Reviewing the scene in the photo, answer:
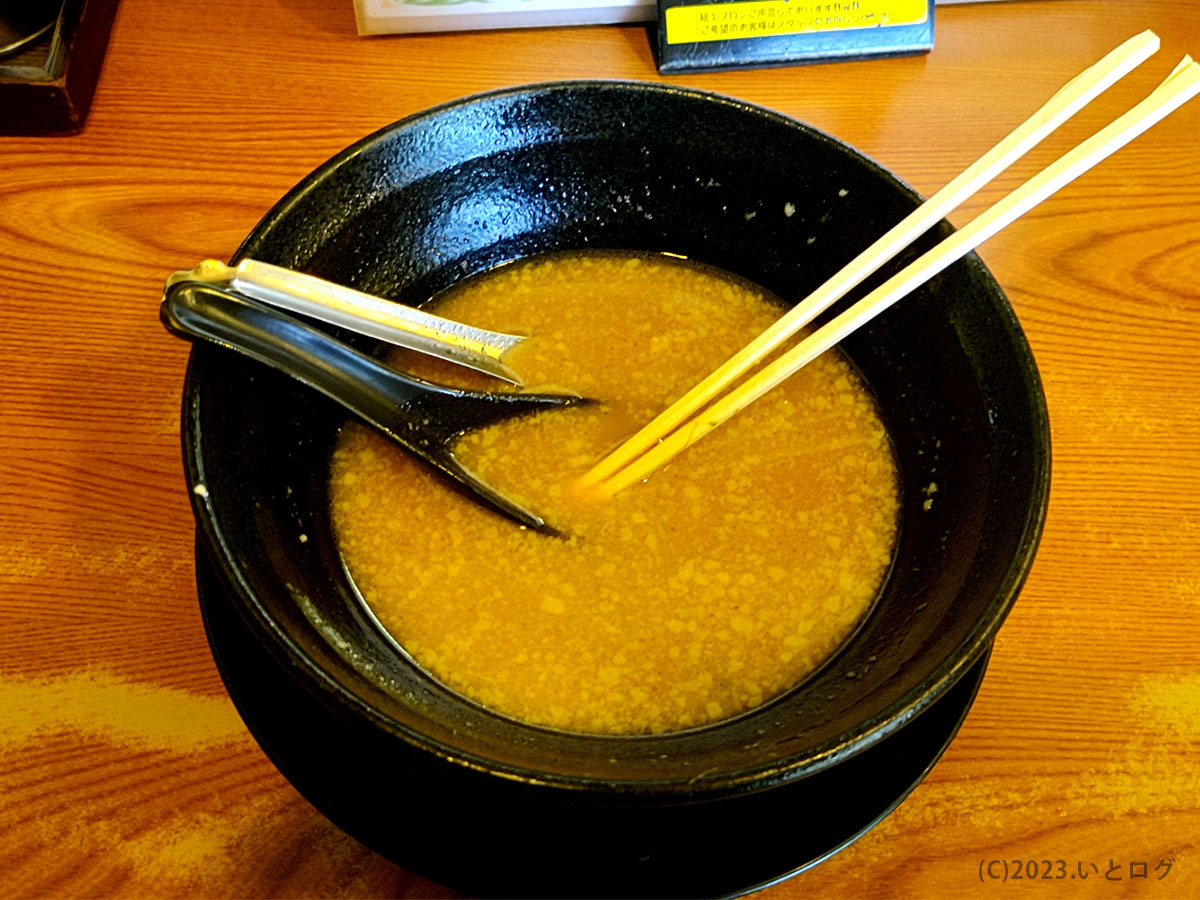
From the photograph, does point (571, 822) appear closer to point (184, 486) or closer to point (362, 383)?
point (362, 383)

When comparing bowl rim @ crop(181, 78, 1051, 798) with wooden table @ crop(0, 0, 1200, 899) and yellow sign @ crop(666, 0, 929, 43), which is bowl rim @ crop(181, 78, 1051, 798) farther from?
yellow sign @ crop(666, 0, 929, 43)

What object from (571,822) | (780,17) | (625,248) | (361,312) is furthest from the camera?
(780,17)

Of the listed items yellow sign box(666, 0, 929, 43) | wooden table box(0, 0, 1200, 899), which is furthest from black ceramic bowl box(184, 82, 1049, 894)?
yellow sign box(666, 0, 929, 43)

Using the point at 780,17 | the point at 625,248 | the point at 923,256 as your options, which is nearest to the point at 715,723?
the point at 923,256

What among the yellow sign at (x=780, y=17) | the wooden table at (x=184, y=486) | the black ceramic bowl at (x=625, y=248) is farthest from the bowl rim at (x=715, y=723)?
the yellow sign at (x=780, y=17)

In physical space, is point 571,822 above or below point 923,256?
below

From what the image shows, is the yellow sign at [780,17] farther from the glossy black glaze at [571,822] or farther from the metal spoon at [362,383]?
the glossy black glaze at [571,822]

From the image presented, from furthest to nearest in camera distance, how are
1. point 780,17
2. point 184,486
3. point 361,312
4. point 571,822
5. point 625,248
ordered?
point 780,17, point 625,248, point 184,486, point 361,312, point 571,822
